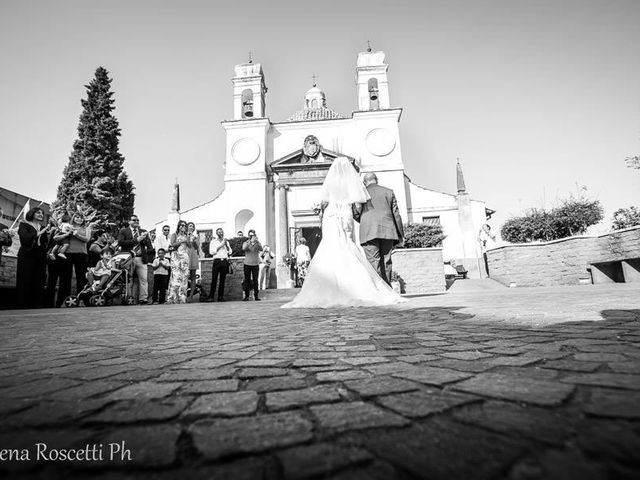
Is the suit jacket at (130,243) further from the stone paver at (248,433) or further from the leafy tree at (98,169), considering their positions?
the leafy tree at (98,169)

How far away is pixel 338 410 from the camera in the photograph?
1009 mm

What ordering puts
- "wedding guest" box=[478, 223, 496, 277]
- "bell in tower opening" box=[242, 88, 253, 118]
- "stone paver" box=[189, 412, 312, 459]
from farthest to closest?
"bell in tower opening" box=[242, 88, 253, 118], "wedding guest" box=[478, 223, 496, 277], "stone paver" box=[189, 412, 312, 459]

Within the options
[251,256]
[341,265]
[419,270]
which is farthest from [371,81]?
→ [341,265]

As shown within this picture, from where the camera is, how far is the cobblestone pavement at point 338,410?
2.31ft

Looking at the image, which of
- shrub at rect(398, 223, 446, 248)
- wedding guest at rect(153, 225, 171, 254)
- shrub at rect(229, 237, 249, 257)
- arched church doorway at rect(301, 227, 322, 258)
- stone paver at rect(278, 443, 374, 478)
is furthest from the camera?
arched church doorway at rect(301, 227, 322, 258)

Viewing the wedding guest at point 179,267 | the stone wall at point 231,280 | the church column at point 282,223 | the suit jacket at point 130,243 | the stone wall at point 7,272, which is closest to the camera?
the stone wall at point 7,272

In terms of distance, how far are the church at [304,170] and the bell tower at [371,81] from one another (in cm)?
7

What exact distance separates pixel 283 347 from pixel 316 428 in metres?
1.28

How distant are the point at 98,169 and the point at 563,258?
86.0 ft

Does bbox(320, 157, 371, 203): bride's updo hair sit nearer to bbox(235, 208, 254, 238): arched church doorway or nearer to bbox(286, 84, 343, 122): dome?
bbox(235, 208, 254, 238): arched church doorway

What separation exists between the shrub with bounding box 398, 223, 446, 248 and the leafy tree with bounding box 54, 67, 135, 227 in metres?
18.9

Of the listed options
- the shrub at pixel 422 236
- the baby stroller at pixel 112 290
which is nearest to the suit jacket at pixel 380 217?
the baby stroller at pixel 112 290

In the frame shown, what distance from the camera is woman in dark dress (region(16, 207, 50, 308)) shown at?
7.64 metres

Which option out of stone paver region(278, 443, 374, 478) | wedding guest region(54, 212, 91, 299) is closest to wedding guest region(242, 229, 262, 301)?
wedding guest region(54, 212, 91, 299)
